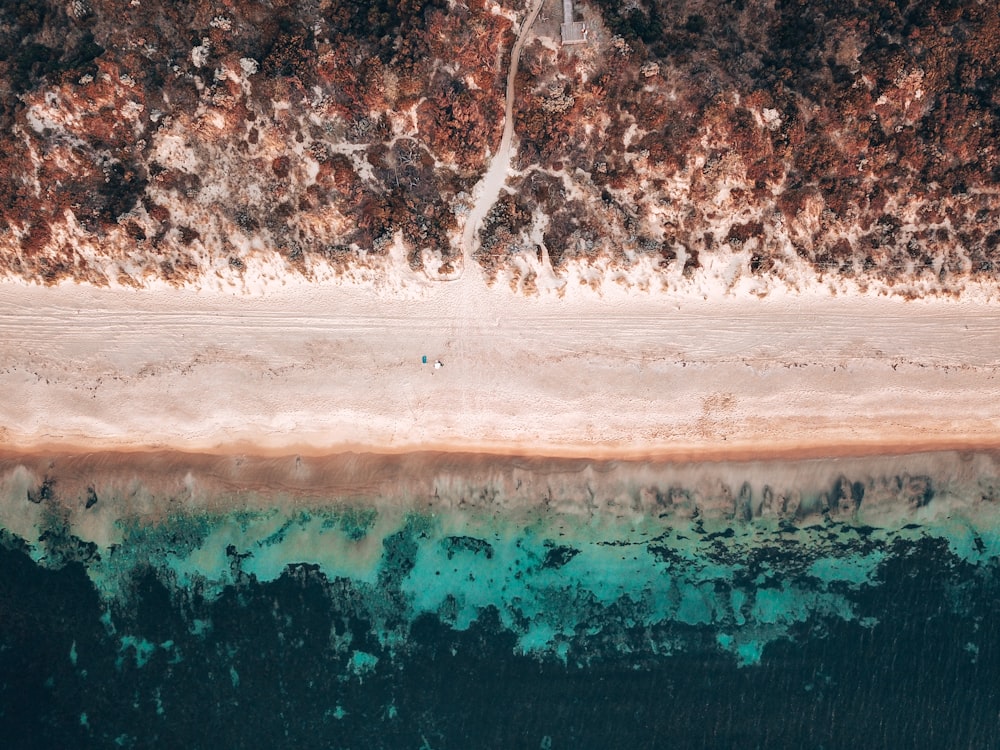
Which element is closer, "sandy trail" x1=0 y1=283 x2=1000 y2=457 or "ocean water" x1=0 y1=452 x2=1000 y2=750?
"sandy trail" x1=0 y1=283 x2=1000 y2=457

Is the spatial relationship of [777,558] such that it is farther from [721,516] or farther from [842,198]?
[842,198]

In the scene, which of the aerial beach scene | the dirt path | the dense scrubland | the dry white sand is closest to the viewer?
the dense scrubland

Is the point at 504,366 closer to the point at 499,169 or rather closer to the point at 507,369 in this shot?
the point at 507,369

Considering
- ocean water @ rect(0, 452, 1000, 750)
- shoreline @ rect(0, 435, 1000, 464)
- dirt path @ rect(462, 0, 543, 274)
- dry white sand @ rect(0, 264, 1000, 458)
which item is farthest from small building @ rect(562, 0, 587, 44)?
ocean water @ rect(0, 452, 1000, 750)

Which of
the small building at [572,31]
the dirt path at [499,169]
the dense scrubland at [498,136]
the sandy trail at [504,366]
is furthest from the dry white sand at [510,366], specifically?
the small building at [572,31]

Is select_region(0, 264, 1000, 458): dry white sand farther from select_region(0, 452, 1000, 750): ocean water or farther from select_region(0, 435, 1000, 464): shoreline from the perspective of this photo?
select_region(0, 452, 1000, 750): ocean water

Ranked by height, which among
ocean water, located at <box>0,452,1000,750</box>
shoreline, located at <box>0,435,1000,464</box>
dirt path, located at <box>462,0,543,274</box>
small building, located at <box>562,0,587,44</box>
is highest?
small building, located at <box>562,0,587,44</box>

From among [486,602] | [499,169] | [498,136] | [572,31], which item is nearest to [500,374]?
[499,169]

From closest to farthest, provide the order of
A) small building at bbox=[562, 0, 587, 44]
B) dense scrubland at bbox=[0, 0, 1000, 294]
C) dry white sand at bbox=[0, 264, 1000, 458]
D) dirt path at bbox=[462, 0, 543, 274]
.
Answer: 1. dense scrubland at bbox=[0, 0, 1000, 294]
2. small building at bbox=[562, 0, 587, 44]
3. dirt path at bbox=[462, 0, 543, 274]
4. dry white sand at bbox=[0, 264, 1000, 458]

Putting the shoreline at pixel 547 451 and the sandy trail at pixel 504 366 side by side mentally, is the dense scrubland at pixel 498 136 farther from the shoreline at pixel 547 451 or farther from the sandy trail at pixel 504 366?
the shoreline at pixel 547 451
